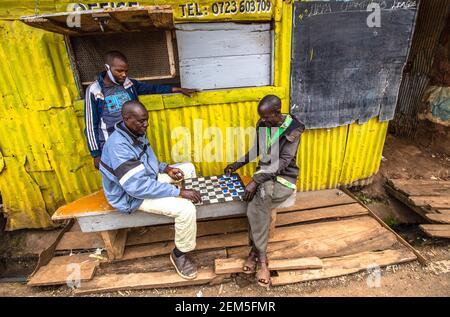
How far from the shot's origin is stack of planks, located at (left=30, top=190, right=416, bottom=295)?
3307 millimetres

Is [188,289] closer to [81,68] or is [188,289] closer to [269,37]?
[81,68]

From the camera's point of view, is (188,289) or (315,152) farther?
(315,152)

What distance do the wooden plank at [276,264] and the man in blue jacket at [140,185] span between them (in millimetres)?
309

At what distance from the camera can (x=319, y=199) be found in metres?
4.61

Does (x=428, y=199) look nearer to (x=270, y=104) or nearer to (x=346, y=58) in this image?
(x=346, y=58)

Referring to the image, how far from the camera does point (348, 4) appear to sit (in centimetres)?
375

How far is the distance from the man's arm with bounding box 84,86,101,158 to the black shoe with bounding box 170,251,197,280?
161cm

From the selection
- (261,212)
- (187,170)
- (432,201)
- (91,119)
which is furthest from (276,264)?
(432,201)

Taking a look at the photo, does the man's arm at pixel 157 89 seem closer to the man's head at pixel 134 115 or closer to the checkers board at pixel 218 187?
the man's head at pixel 134 115

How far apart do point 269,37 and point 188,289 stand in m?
3.36

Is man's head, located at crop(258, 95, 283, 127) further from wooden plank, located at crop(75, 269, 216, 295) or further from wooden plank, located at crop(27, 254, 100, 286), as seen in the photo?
wooden plank, located at crop(27, 254, 100, 286)
